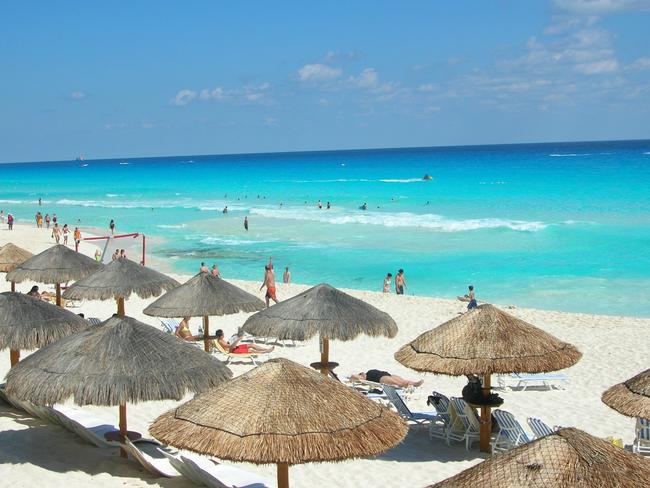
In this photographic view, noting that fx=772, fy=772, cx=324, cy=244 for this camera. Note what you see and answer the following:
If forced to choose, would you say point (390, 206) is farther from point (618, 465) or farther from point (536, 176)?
point (618, 465)

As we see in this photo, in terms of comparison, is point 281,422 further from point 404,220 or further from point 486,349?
point 404,220

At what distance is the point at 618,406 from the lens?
756cm

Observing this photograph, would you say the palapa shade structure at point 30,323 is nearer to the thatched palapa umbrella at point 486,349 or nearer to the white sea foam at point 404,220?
the thatched palapa umbrella at point 486,349

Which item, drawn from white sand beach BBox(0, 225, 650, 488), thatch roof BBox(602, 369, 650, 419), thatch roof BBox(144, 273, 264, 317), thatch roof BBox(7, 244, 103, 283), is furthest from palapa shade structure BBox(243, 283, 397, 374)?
thatch roof BBox(7, 244, 103, 283)

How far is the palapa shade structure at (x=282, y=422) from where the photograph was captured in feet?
18.7

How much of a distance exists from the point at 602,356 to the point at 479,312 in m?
6.40

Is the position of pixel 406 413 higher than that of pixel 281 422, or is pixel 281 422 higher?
pixel 281 422

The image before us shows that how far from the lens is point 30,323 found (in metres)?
9.01

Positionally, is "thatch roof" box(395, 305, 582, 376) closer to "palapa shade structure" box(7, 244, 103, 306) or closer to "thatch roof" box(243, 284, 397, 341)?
"thatch roof" box(243, 284, 397, 341)

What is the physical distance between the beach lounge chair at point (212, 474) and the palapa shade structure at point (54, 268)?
317 inches

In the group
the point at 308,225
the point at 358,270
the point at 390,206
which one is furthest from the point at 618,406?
the point at 390,206

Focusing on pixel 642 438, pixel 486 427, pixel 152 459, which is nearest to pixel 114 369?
pixel 152 459

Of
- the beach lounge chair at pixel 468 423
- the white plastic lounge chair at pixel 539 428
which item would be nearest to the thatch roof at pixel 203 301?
the beach lounge chair at pixel 468 423

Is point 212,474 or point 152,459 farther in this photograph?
point 152,459
